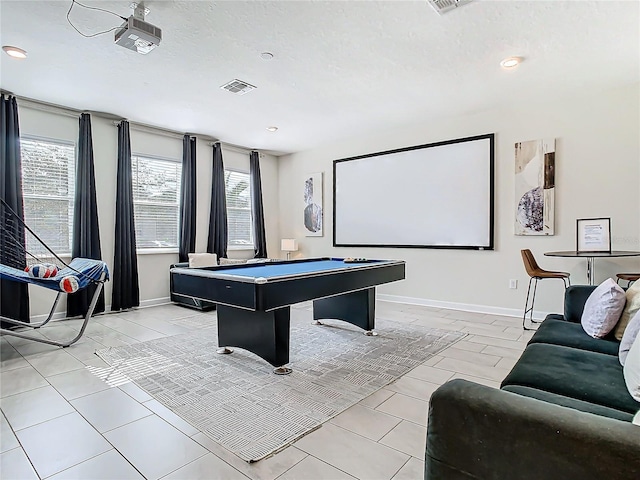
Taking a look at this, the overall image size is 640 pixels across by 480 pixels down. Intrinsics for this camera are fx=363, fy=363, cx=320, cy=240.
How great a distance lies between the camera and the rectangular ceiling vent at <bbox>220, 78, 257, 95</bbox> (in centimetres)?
390

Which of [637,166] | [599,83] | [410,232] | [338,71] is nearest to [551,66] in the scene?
[599,83]

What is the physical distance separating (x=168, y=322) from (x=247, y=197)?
3176 mm

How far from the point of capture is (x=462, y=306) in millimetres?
5195

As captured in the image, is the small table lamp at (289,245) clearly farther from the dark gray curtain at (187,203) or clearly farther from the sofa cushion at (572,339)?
the sofa cushion at (572,339)

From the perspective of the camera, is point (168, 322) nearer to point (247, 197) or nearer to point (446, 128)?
point (247, 197)

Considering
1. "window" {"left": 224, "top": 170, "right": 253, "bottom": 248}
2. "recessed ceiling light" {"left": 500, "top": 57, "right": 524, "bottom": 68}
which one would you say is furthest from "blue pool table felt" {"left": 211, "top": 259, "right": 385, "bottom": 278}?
"window" {"left": 224, "top": 170, "right": 253, "bottom": 248}

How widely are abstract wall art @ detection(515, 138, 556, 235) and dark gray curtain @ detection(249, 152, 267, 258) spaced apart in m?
4.41

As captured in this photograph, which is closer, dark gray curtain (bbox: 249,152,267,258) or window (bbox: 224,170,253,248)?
window (bbox: 224,170,253,248)

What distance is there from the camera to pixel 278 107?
4.70 meters

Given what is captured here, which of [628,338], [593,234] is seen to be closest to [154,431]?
[628,338]

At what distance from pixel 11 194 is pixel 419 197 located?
5.26 meters

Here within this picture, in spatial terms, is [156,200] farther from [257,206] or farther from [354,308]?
[354,308]

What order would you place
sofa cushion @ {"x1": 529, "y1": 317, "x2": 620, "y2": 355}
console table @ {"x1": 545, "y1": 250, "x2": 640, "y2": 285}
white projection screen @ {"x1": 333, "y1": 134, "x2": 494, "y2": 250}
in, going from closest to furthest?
sofa cushion @ {"x1": 529, "y1": 317, "x2": 620, "y2": 355}, console table @ {"x1": 545, "y1": 250, "x2": 640, "y2": 285}, white projection screen @ {"x1": 333, "y1": 134, "x2": 494, "y2": 250}

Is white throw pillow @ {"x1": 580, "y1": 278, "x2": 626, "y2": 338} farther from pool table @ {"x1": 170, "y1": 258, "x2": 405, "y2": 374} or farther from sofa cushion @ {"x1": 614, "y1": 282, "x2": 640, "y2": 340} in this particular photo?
pool table @ {"x1": 170, "y1": 258, "x2": 405, "y2": 374}
